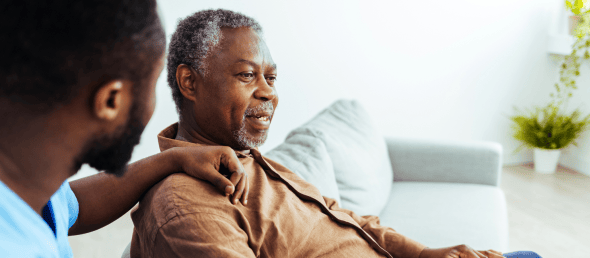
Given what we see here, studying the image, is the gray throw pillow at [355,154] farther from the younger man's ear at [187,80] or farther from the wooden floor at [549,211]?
the wooden floor at [549,211]

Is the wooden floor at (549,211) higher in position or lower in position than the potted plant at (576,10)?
lower

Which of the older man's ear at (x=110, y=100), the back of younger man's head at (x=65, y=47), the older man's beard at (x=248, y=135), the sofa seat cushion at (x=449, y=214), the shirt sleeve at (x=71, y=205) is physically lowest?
the sofa seat cushion at (x=449, y=214)

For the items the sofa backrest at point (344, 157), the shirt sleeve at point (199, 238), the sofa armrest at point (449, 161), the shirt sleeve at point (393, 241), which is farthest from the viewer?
the sofa armrest at point (449, 161)

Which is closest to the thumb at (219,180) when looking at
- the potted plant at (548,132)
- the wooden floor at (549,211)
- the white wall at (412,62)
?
the white wall at (412,62)

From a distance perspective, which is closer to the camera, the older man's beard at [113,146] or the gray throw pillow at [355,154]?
the older man's beard at [113,146]

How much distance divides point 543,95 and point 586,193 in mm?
1006

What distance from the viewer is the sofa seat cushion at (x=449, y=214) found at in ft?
6.02

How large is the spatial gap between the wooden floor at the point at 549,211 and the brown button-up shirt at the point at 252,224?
1.70m

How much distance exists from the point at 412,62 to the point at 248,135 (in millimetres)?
2654

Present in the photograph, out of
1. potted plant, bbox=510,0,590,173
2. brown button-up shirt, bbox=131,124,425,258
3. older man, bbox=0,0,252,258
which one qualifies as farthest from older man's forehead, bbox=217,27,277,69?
potted plant, bbox=510,0,590,173

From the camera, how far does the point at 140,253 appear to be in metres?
1.08

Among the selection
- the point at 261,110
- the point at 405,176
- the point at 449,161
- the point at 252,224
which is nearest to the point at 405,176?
the point at 405,176

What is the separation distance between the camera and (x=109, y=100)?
57cm

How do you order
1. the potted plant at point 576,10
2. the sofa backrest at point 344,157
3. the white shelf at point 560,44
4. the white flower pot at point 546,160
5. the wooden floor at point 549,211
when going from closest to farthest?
1. the sofa backrest at point 344,157
2. the wooden floor at point 549,211
3. the potted plant at point 576,10
4. the white shelf at point 560,44
5. the white flower pot at point 546,160
